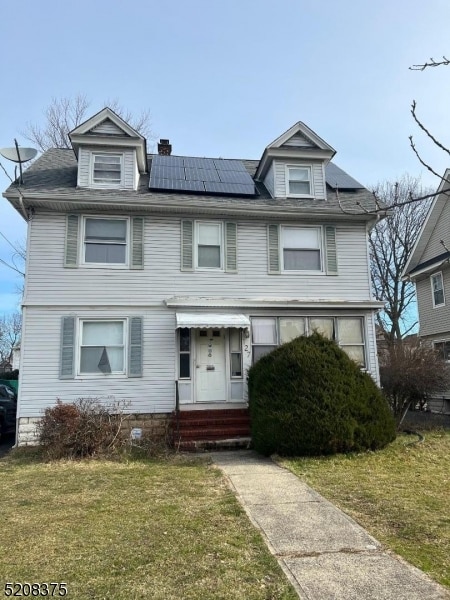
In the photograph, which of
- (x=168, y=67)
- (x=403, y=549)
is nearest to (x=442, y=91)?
(x=403, y=549)

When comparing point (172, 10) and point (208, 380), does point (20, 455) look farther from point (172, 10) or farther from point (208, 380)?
point (172, 10)

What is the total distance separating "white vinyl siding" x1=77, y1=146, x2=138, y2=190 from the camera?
1146 centimetres

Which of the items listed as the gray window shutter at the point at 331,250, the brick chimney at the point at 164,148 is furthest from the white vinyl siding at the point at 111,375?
the brick chimney at the point at 164,148

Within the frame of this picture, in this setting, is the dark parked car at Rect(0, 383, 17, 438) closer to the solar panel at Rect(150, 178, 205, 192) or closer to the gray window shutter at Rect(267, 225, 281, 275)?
the solar panel at Rect(150, 178, 205, 192)

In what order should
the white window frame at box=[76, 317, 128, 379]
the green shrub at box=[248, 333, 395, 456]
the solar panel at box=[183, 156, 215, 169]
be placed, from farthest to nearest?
the solar panel at box=[183, 156, 215, 169] → the white window frame at box=[76, 317, 128, 379] → the green shrub at box=[248, 333, 395, 456]

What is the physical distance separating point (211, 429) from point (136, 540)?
587 centimetres

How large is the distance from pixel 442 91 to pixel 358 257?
30.4 ft

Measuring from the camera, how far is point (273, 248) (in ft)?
38.8

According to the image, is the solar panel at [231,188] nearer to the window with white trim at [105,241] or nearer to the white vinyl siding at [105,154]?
the white vinyl siding at [105,154]

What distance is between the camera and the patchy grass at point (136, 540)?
3.35 metres

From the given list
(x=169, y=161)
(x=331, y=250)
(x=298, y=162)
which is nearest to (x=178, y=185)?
(x=169, y=161)

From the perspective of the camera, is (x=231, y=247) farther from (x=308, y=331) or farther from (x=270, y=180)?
(x=308, y=331)

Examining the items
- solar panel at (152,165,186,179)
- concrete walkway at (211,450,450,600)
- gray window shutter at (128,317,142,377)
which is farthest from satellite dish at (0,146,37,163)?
concrete walkway at (211,450,450,600)

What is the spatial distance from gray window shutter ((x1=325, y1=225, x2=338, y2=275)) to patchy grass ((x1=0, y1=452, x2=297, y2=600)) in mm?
6843
